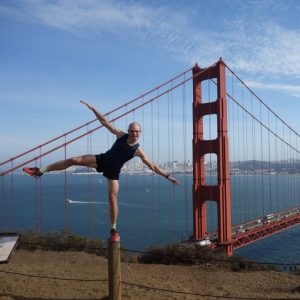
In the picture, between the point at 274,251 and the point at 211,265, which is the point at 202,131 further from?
the point at 274,251

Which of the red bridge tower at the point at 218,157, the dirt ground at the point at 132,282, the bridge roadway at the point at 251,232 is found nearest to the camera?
the dirt ground at the point at 132,282

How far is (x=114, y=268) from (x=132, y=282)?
3127mm

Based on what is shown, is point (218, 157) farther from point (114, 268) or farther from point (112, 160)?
point (112, 160)

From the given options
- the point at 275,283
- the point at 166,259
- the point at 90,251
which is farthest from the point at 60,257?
the point at 275,283

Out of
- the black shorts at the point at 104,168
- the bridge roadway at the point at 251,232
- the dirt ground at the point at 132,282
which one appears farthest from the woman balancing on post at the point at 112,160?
the bridge roadway at the point at 251,232

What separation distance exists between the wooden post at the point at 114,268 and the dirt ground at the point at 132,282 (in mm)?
1010

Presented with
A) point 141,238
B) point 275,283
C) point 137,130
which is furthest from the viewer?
point 141,238

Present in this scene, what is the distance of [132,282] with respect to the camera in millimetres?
7371

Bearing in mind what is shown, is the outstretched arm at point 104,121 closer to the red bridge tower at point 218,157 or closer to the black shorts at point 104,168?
the black shorts at point 104,168

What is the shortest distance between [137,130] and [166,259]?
8.93m

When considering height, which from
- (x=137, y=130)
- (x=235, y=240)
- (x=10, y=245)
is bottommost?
(x=235, y=240)

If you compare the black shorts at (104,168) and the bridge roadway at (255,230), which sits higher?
the black shorts at (104,168)

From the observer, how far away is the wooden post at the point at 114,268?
170 inches

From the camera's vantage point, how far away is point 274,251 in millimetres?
26297
